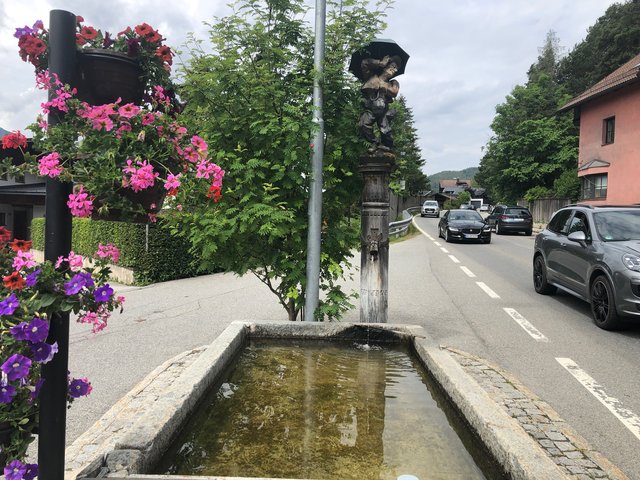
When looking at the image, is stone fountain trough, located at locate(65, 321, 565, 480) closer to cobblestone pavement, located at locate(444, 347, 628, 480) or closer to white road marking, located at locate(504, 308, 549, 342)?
cobblestone pavement, located at locate(444, 347, 628, 480)

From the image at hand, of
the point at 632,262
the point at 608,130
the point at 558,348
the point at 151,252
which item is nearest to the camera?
the point at 558,348

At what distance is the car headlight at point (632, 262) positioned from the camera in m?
→ 6.22

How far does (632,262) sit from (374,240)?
3.59m

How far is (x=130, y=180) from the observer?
1965 millimetres

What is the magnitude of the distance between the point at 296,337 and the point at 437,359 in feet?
5.05

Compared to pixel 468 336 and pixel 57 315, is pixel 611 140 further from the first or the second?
pixel 57 315

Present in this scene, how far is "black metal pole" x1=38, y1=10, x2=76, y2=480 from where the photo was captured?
1.93 meters

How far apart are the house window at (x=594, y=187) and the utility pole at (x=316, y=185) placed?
Result: 94.1ft

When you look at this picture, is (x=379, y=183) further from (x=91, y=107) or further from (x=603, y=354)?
(x=91, y=107)

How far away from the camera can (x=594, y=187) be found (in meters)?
29.6

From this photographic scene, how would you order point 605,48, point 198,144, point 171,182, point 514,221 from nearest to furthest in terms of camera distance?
point 171,182 < point 198,144 < point 514,221 < point 605,48

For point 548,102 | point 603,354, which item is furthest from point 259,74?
point 548,102

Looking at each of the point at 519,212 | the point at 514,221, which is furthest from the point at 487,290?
the point at 519,212

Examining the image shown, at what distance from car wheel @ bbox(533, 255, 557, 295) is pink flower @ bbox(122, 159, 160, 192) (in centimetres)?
889
